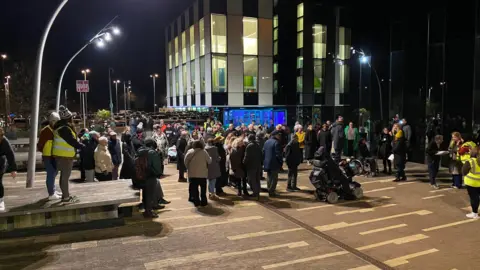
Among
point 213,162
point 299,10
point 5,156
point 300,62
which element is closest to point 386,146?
point 213,162

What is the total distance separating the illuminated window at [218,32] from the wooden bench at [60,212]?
21.5m

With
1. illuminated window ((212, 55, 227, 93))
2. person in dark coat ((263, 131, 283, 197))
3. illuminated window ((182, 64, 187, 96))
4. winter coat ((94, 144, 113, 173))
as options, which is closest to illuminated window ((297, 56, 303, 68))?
illuminated window ((212, 55, 227, 93))

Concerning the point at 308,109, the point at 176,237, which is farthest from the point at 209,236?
the point at 308,109

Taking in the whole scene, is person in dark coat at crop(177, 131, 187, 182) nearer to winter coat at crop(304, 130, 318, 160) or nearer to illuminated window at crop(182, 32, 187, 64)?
winter coat at crop(304, 130, 318, 160)

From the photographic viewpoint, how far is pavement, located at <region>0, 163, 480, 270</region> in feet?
19.0

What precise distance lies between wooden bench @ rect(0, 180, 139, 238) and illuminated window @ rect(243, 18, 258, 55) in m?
22.8

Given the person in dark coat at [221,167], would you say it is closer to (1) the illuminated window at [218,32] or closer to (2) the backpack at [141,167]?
(2) the backpack at [141,167]

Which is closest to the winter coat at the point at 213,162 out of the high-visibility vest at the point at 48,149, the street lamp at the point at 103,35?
the high-visibility vest at the point at 48,149

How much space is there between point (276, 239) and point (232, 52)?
2303 cm

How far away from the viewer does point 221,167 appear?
10.4 meters

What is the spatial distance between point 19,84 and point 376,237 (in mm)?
42148

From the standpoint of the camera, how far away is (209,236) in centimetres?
699

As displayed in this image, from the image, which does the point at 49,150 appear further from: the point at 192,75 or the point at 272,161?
the point at 192,75

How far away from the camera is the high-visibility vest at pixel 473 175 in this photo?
24.9 ft
